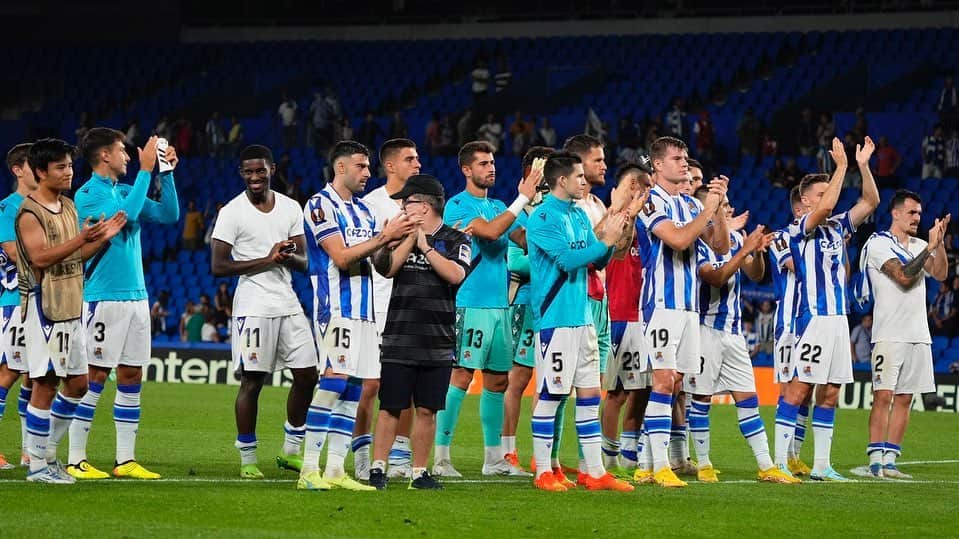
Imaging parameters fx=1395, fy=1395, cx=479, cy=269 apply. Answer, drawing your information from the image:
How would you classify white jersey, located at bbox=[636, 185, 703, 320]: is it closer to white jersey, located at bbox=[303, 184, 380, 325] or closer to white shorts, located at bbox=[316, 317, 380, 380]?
white jersey, located at bbox=[303, 184, 380, 325]

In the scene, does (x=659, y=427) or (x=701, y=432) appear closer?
(x=659, y=427)

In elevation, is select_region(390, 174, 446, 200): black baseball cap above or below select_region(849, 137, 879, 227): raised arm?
below

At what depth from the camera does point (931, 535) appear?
889 cm

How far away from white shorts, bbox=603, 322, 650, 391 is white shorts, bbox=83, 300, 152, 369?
13.0 ft

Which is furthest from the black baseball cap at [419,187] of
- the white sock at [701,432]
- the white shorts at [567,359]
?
the white sock at [701,432]

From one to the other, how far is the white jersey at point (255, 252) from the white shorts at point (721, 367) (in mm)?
3603

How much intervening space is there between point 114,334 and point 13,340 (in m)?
1.04

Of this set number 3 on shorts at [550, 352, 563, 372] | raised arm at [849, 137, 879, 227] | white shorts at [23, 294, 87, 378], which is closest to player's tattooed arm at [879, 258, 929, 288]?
raised arm at [849, 137, 879, 227]

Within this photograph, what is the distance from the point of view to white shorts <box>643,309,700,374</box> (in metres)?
11.3

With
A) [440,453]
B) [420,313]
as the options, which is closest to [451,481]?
[440,453]

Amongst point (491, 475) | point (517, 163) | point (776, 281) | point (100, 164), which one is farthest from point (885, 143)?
point (100, 164)

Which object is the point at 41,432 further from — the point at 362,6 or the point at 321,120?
the point at 362,6

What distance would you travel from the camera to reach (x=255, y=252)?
37.5 ft

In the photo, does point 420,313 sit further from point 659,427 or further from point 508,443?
point 508,443
